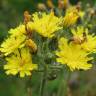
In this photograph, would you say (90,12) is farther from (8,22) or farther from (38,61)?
(8,22)

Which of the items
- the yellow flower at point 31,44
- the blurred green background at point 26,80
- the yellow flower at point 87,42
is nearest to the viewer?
the yellow flower at point 31,44

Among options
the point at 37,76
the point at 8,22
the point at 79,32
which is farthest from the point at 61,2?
the point at 8,22

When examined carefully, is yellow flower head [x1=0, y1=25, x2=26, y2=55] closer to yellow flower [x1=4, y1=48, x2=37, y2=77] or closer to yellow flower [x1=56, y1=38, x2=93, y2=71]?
yellow flower [x1=4, y1=48, x2=37, y2=77]

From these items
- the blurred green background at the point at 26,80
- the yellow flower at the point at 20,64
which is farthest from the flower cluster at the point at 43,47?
the blurred green background at the point at 26,80

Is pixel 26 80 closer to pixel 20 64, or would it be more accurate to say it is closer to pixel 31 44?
pixel 20 64

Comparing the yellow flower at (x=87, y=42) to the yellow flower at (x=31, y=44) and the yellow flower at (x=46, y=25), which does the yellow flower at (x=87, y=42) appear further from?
the yellow flower at (x=31, y=44)

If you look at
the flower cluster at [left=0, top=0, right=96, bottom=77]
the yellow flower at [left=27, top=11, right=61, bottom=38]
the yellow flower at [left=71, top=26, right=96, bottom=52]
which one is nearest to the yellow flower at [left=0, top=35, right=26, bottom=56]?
the flower cluster at [left=0, top=0, right=96, bottom=77]

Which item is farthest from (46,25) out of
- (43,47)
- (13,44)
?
(13,44)
